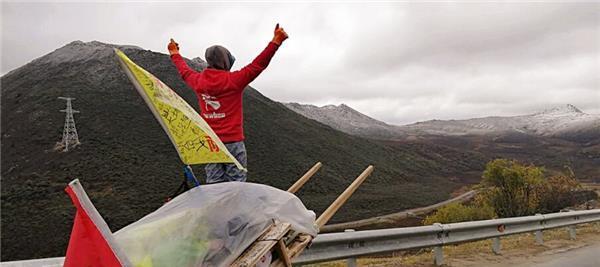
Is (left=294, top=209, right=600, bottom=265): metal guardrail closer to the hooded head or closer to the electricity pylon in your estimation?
the hooded head

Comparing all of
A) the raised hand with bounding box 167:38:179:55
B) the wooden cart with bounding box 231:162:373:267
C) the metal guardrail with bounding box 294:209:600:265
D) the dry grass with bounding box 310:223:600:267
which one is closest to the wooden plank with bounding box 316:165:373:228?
the wooden cart with bounding box 231:162:373:267

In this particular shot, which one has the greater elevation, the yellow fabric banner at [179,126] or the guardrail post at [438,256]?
the yellow fabric banner at [179,126]

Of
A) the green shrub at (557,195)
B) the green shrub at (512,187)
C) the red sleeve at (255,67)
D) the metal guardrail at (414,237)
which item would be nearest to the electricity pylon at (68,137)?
the green shrub at (512,187)

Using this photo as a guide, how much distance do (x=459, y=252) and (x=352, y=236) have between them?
3.43 meters

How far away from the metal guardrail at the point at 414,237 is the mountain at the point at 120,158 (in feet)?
138

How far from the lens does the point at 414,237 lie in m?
6.60

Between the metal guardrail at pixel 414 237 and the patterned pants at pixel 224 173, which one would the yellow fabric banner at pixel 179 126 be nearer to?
the patterned pants at pixel 224 173

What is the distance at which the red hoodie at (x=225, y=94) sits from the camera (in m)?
4.05

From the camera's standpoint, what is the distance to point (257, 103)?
395ft

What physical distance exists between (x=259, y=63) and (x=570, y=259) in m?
6.53

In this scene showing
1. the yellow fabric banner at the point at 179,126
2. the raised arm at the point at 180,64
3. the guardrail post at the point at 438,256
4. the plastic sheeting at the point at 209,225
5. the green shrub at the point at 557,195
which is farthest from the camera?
the green shrub at the point at 557,195

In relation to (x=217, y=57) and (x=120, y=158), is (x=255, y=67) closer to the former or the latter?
(x=217, y=57)

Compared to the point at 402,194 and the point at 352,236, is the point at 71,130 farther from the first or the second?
the point at 352,236

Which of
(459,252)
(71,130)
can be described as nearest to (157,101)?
(459,252)
